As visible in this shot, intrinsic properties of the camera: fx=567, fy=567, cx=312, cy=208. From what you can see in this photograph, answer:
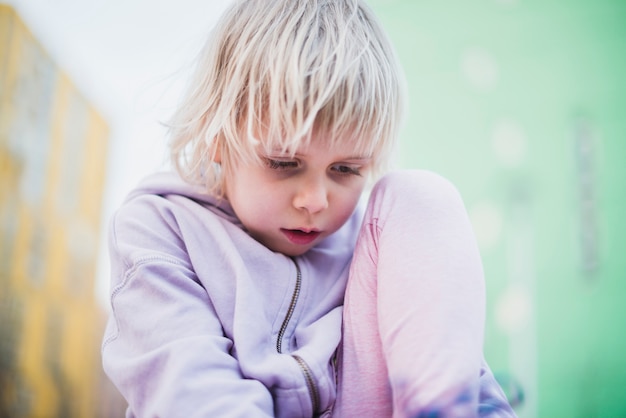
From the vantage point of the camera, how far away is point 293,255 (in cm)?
67

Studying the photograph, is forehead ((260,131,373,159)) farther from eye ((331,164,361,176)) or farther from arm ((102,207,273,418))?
arm ((102,207,273,418))

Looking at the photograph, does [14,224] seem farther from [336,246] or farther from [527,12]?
[527,12]

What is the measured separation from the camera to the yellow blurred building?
1.70 meters

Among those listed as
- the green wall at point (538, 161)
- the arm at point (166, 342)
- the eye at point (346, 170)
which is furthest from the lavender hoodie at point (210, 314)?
the green wall at point (538, 161)

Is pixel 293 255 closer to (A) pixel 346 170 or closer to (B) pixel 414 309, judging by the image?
(A) pixel 346 170

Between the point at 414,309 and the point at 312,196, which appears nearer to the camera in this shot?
the point at 414,309

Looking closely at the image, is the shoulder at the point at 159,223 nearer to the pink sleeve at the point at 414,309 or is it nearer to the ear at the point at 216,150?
the ear at the point at 216,150

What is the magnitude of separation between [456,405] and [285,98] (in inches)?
13.2

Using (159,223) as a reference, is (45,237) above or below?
below

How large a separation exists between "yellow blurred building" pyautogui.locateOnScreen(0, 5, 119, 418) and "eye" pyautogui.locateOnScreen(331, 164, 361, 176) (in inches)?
Answer: 55.0

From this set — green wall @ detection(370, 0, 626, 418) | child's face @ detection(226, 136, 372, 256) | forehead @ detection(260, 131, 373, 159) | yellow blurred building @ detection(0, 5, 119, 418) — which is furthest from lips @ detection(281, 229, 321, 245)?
yellow blurred building @ detection(0, 5, 119, 418)

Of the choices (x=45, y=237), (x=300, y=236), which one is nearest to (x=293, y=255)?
(x=300, y=236)

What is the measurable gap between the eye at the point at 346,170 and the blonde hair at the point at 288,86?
0.08 ft

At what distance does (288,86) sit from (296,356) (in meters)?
0.27
